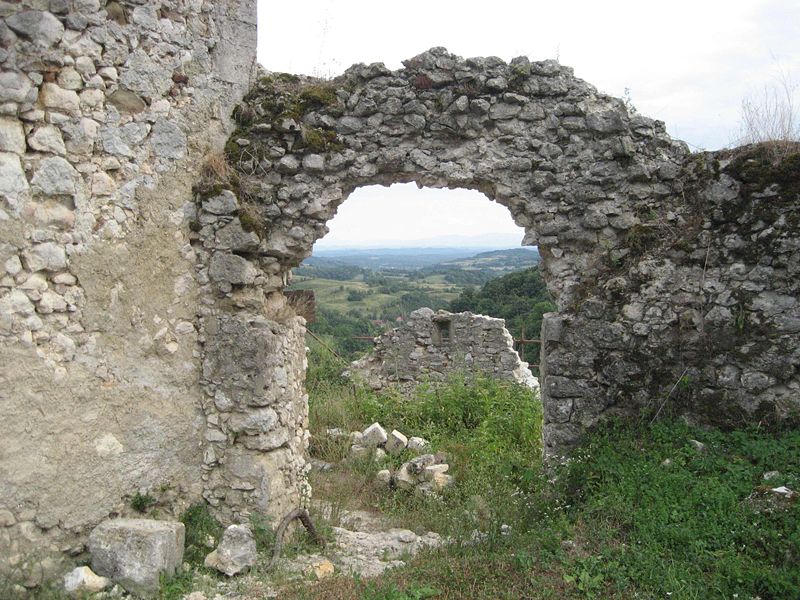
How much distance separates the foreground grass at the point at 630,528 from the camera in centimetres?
356

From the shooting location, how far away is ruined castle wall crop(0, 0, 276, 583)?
13.2ft

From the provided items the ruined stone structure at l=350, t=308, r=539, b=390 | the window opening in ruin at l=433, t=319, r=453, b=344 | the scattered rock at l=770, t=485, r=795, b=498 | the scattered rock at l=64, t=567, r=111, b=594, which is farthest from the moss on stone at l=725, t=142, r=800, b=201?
the window opening in ruin at l=433, t=319, r=453, b=344

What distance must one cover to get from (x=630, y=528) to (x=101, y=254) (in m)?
4.09

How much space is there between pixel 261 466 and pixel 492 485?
2428 millimetres

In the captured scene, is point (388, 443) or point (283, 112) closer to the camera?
point (283, 112)

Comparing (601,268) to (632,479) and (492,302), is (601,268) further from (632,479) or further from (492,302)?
(492,302)

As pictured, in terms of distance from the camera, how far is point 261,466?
491cm

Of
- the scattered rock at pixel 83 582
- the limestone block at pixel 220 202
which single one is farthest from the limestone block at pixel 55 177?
the scattered rock at pixel 83 582

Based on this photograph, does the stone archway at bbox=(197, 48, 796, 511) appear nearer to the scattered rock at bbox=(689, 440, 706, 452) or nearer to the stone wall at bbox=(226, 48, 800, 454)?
the stone wall at bbox=(226, 48, 800, 454)

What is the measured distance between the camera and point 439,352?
12.1 meters

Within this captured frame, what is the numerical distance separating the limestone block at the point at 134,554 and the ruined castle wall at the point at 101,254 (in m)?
0.21

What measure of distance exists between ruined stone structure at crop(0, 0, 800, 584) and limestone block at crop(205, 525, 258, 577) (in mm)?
362

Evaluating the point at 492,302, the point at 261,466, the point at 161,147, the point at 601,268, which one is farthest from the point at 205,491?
the point at 492,302

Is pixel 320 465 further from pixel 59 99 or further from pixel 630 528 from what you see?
pixel 59 99
